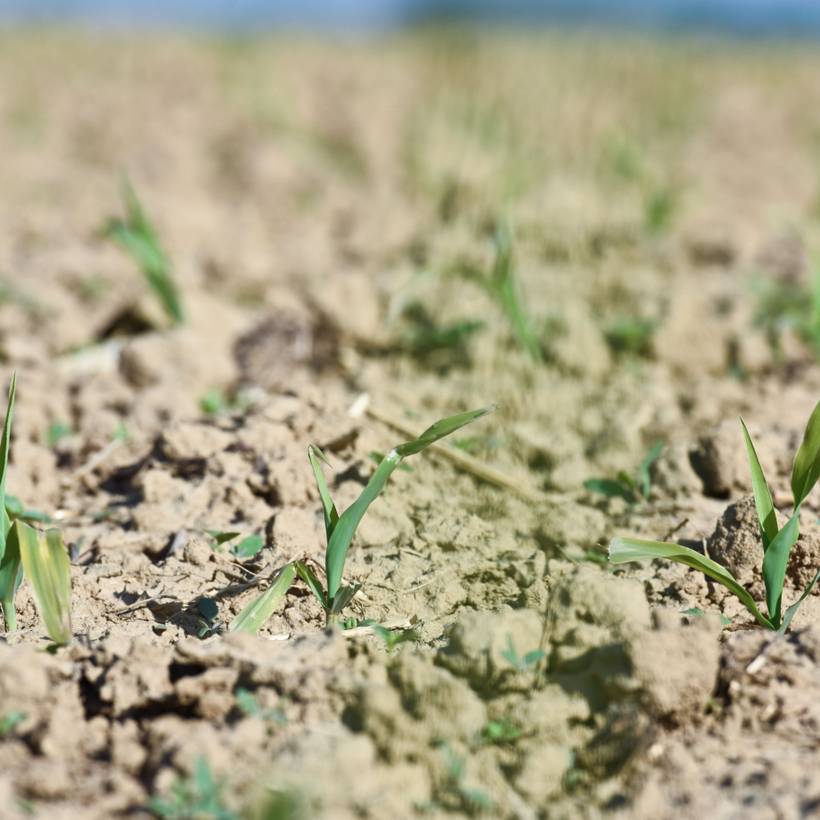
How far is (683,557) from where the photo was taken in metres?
1.49

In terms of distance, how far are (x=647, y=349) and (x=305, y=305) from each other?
913mm

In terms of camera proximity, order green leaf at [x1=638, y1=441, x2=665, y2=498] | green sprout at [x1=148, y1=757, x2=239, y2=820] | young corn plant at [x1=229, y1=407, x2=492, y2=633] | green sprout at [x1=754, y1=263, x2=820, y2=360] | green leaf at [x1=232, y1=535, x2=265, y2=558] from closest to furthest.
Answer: green sprout at [x1=148, y1=757, x2=239, y2=820] < young corn plant at [x1=229, y1=407, x2=492, y2=633] < green leaf at [x1=232, y1=535, x2=265, y2=558] < green leaf at [x1=638, y1=441, x2=665, y2=498] < green sprout at [x1=754, y1=263, x2=820, y2=360]

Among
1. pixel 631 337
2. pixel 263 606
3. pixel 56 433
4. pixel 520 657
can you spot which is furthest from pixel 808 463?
pixel 56 433

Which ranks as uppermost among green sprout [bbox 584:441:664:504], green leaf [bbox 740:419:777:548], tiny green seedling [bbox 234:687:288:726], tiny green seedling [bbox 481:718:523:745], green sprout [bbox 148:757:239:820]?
green leaf [bbox 740:419:777:548]

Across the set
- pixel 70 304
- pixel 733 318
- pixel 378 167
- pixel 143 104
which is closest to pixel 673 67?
pixel 378 167

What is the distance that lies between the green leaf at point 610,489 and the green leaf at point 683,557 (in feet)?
1.31

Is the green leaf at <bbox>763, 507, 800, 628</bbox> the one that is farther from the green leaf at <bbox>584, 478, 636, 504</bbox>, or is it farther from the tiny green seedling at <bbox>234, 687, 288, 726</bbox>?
the tiny green seedling at <bbox>234, 687, 288, 726</bbox>

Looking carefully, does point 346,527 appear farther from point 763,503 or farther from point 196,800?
point 763,503

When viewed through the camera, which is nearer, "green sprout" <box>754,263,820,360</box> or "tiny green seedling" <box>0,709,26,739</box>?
"tiny green seedling" <box>0,709,26,739</box>

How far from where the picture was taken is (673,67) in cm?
579

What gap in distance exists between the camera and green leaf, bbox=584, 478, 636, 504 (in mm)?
1898

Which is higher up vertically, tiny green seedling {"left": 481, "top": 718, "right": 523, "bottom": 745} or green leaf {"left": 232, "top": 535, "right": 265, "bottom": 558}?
green leaf {"left": 232, "top": 535, "right": 265, "bottom": 558}

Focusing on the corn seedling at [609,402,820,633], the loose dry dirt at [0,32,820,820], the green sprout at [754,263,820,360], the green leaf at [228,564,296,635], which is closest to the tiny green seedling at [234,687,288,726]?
the loose dry dirt at [0,32,820,820]

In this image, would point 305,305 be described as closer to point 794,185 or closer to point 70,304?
point 70,304
